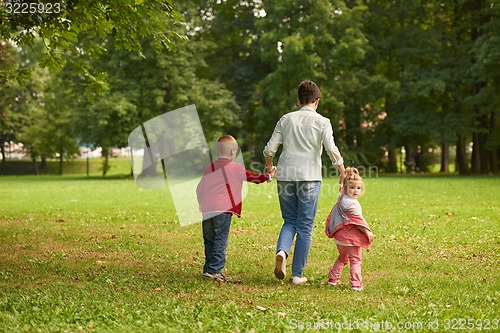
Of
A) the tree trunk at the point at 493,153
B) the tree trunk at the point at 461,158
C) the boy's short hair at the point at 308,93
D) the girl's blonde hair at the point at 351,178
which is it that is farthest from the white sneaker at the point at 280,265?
the tree trunk at the point at 461,158

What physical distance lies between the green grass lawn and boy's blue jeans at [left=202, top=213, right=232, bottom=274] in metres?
0.24

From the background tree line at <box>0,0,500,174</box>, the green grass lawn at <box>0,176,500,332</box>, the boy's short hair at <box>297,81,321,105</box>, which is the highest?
the background tree line at <box>0,0,500,174</box>

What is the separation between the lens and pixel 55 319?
19.5ft

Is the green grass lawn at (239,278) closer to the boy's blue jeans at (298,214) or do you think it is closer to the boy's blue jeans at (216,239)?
the boy's blue jeans at (216,239)

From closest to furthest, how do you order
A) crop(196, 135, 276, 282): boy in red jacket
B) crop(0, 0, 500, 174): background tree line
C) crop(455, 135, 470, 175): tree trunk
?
crop(196, 135, 276, 282): boy in red jacket
crop(0, 0, 500, 174): background tree line
crop(455, 135, 470, 175): tree trunk

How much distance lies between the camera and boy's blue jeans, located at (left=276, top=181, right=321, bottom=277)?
7.66 meters

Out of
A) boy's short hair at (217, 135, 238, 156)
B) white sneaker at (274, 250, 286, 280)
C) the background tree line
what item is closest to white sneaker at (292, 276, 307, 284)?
white sneaker at (274, 250, 286, 280)

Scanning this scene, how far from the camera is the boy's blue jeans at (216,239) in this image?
8039 millimetres

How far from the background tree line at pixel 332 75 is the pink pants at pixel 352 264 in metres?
27.9

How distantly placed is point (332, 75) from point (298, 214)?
3492 cm

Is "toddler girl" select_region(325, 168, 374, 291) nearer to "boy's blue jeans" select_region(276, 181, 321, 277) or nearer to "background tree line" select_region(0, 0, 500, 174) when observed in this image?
"boy's blue jeans" select_region(276, 181, 321, 277)

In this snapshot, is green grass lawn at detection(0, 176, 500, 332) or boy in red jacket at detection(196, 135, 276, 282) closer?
green grass lawn at detection(0, 176, 500, 332)

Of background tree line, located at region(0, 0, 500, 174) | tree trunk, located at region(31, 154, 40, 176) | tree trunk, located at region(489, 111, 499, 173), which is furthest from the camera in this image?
tree trunk, located at region(31, 154, 40, 176)

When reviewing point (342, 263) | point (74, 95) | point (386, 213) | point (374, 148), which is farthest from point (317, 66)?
point (342, 263)
